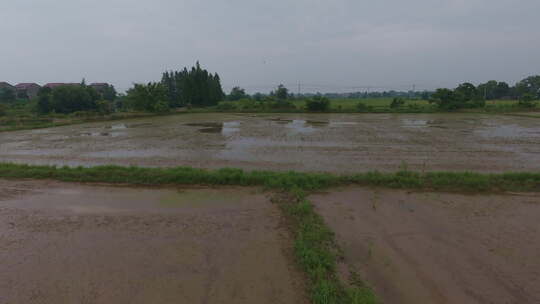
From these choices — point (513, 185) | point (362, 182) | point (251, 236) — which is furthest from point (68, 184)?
point (513, 185)

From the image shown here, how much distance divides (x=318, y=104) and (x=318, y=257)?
1162 inches

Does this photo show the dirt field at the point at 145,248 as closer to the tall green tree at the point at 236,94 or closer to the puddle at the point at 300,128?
the puddle at the point at 300,128

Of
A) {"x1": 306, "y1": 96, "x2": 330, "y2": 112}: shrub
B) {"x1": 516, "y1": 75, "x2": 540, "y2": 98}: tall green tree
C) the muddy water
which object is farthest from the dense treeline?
{"x1": 516, "y1": 75, "x2": 540, "y2": 98}: tall green tree

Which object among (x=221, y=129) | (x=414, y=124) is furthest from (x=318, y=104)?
(x=221, y=129)

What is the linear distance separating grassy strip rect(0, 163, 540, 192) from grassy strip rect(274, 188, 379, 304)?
112 cm

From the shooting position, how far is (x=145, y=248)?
3.73m

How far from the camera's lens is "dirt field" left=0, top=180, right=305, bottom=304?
9.52 feet

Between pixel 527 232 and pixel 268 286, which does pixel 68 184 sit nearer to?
pixel 268 286

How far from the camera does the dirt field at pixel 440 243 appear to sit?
288 cm

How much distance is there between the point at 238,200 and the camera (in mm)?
5324

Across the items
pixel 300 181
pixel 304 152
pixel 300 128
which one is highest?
pixel 300 128

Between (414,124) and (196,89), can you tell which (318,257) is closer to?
(414,124)

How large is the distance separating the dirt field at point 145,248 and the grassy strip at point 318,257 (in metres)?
0.20

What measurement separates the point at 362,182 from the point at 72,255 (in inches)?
229
